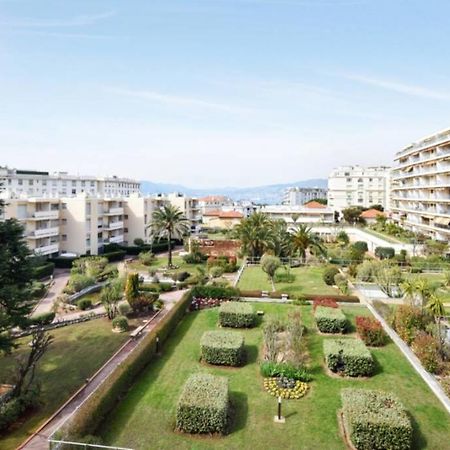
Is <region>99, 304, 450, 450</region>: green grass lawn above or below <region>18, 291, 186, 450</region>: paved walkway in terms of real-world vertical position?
above

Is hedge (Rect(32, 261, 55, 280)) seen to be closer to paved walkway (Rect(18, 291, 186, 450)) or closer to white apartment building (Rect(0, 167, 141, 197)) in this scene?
paved walkway (Rect(18, 291, 186, 450))

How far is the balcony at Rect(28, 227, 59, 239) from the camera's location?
50.8 metres

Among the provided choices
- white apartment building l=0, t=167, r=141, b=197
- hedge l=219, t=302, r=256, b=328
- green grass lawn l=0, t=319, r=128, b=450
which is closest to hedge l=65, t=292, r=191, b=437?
green grass lawn l=0, t=319, r=128, b=450

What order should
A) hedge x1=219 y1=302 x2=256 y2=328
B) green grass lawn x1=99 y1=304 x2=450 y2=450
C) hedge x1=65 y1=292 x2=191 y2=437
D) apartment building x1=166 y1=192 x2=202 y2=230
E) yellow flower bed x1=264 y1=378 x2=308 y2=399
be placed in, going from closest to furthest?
hedge x1=65 y1=292 x2=191 y2=437 → green grass lawn x1=99 y1=304 x2=450 y2=450 → yellow flower bed x1=264 y1=378 x2=308 y2=399 → hedge x1=219 y1=302 x2=256 y2=328 → apartment building x1=166 y1=192 x2=202 y2=230

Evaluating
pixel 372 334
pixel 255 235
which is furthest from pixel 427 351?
pixel 255 235

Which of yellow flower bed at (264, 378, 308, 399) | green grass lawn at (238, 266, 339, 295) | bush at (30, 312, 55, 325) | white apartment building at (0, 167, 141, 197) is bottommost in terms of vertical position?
yellow flower bed at (264, 378, 308, 399)

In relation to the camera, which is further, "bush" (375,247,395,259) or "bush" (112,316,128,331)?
"bush" (375,247,395,259)

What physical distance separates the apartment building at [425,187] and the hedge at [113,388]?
170 feet

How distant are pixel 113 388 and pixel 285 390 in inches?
295

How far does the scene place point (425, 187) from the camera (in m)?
68.9

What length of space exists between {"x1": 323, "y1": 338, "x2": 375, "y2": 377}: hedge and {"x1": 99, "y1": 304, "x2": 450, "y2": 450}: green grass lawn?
55cm

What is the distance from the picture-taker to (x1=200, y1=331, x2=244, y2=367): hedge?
20406 mm

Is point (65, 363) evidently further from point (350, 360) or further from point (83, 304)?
point (350, 360)

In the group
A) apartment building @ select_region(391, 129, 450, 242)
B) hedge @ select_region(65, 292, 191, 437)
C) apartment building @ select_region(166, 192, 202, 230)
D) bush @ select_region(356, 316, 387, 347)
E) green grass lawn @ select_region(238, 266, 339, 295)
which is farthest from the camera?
apartment building @ select_region(166, 192, 202, 230)
